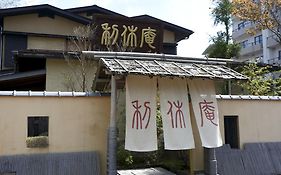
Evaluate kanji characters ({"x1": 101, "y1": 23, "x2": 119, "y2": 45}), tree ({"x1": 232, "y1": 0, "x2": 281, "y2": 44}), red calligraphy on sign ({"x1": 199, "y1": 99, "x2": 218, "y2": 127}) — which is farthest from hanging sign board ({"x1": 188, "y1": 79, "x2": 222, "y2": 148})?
tree ({"x1": 232, "y1": 0, "x2": 281, "y2": 44})

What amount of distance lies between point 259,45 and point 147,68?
1618 inches

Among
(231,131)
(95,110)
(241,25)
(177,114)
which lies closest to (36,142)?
(95,110)

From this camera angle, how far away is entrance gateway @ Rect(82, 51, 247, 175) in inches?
283

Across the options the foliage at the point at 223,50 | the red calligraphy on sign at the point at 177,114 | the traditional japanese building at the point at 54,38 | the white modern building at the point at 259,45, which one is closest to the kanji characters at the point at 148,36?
the traditional japanese building at the point at 54,38

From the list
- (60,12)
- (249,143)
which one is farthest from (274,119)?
(60,12)

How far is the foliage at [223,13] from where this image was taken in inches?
929

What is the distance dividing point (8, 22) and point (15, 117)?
11510 millimetres

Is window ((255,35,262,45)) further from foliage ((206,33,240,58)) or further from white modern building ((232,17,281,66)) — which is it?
foliage ((206,33,240,58))

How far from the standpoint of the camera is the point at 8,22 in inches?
685

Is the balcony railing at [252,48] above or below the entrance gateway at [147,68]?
above

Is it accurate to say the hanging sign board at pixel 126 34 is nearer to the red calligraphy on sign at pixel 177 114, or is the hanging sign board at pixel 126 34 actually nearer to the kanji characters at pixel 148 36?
the kanji characters at pixel 148 36

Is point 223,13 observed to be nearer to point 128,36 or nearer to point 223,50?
point 223,50

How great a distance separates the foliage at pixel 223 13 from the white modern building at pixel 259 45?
1492 centimetres

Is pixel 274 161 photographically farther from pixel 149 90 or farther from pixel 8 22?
pixel 8 22
